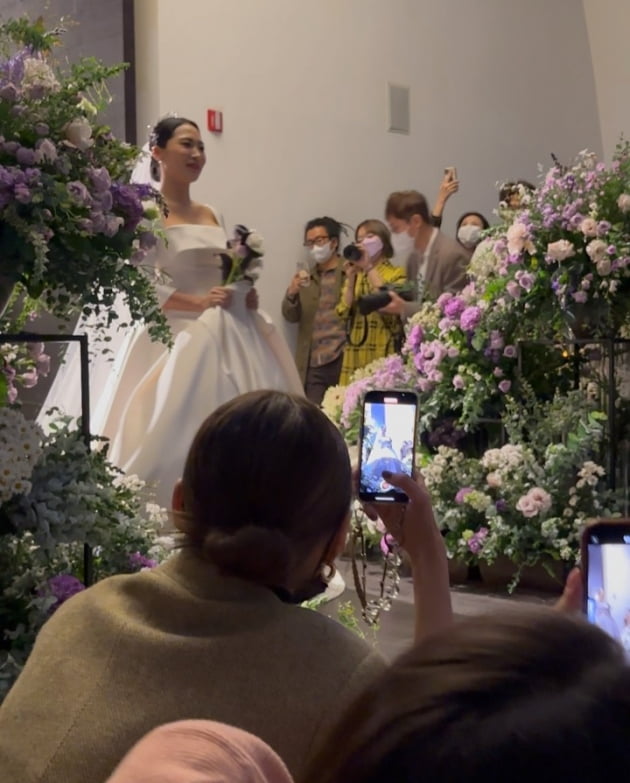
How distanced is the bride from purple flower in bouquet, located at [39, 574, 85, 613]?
2.29 meters

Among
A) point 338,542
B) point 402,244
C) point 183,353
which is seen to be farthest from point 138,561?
point 402,244

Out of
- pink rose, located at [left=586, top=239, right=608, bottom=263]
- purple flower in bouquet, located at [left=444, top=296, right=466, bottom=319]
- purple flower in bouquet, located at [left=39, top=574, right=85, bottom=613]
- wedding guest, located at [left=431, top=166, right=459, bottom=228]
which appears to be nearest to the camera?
purple flower in bouquet, located at [left=39, top=574, right=85, bottom=613]

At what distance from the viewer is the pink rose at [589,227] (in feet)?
12.0

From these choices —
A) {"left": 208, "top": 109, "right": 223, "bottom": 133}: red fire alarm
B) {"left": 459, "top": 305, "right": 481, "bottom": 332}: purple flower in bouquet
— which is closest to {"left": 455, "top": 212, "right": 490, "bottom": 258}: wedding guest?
{"left": 208, "top": 109, "right": 223, "bottom": 133}: red fire alarm

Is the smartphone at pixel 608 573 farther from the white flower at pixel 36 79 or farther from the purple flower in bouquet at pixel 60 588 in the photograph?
the white flower at pixel 36 79

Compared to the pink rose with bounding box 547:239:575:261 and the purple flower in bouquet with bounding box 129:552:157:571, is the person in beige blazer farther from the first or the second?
the pink rose with bounding box 547:239:575:261

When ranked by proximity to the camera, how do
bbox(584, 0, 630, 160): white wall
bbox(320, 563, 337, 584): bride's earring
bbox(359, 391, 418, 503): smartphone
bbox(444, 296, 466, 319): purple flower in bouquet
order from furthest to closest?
1. bbox(584, 0, 630, 160): white wall
2. bbox(444, 296, 466, 319): purple flower in bouquet
3. bbox(359, 391, 418, 503): smartphone
4. bbox(320, 563, 337, 584): bride's earring

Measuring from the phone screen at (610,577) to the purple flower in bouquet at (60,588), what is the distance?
1198mm

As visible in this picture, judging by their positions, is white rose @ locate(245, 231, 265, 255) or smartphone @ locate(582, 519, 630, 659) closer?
smartphone @ locate(582, 519, 630, 659)

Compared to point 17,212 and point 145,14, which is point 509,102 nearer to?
point 145,14

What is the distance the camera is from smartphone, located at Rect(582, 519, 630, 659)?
1.12 metres

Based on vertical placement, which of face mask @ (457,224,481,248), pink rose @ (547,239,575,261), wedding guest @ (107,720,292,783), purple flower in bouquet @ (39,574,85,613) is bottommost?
purple flower in bouquet @ (39,574,85,613)

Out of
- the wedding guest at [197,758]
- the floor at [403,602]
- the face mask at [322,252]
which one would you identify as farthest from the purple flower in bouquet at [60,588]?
the face mask at [322,252]

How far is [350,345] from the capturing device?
20.9ft
